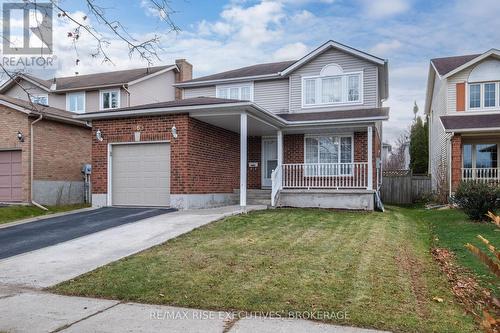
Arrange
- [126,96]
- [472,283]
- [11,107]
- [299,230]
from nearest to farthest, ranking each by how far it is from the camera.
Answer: [472,283] → [299,230] → [11,107] → [126,96]

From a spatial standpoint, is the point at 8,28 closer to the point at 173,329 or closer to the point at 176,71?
the point at 173,329

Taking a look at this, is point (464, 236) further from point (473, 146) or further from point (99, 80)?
point (99, 80)

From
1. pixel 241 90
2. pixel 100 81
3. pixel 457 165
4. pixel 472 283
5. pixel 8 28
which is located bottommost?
pixel 472 283

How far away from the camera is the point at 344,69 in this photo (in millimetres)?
17875

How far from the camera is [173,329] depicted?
4.47 m

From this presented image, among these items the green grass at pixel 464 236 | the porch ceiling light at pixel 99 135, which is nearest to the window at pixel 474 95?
the green grass at pixel 464 236

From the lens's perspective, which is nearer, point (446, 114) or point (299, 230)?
point (299, 230)

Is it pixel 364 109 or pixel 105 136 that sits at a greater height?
pixel 364 109

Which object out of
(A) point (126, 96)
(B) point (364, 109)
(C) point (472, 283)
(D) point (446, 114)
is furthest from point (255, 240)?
(A) point (126, 96)

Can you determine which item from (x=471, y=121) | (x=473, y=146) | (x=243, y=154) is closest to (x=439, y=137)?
(x=473, y=146)

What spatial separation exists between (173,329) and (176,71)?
82.1 ft

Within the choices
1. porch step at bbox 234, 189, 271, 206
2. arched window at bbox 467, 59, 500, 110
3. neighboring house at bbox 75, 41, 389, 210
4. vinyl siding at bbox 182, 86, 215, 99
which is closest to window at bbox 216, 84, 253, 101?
neighboring house at bbox 75, 41, 389, 210

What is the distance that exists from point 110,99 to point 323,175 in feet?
46.4

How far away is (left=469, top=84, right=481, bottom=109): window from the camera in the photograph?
1967cm
